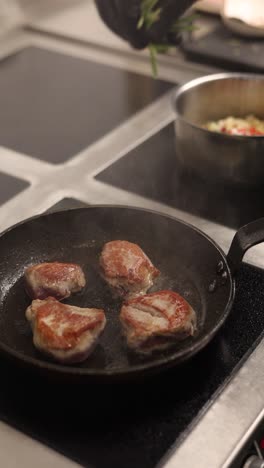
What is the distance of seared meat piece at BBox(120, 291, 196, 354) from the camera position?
854 millimetres

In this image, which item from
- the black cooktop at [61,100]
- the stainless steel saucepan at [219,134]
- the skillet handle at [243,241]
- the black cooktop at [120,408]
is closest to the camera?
the black cooktop at [120,408]

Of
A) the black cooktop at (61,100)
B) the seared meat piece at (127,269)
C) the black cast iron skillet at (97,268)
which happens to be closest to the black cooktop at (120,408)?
the black cast iron skillet at (97,268)

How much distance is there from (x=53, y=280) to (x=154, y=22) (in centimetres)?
93

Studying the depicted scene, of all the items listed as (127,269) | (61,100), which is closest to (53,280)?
(127,269)

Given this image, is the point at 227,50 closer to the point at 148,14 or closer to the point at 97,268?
the point at 148,14

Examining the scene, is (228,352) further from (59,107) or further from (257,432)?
(59,107)

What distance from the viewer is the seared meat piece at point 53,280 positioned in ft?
3.16

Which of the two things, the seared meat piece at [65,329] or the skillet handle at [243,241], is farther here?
the skillet handle at [243,241]

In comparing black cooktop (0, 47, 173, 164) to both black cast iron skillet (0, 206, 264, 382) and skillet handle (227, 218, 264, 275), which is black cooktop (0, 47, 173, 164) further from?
Result: skillet handle (227, 218, 264, 275)

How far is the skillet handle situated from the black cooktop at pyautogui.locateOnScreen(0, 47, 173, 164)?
56 centimetres

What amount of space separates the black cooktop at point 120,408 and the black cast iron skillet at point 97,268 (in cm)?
4

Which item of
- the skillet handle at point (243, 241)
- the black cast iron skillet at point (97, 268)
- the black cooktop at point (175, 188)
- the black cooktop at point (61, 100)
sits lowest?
the black cooktop at point (175, 188)

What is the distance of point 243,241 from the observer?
95 cm

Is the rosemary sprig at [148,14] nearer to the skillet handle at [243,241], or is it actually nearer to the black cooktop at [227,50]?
the black cooktop at [227,50]
